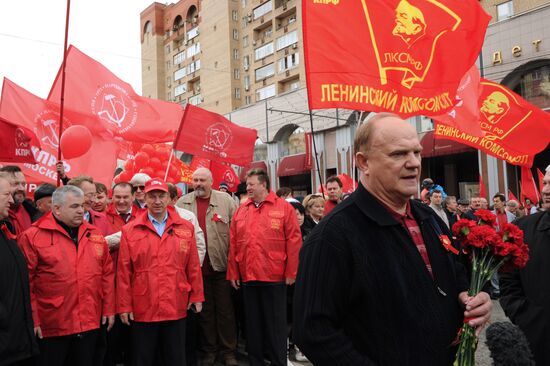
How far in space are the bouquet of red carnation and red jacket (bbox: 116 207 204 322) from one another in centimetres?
288

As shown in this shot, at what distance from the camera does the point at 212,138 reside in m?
7.99

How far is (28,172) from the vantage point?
6.66 m

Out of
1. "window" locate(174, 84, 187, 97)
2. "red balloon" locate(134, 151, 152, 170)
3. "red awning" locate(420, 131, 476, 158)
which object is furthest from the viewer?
"window" locate(174, 84, 187, 97)

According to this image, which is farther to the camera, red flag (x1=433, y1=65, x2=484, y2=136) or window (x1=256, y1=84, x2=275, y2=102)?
window (x1=256, y1=84, x2=275, y2=102)

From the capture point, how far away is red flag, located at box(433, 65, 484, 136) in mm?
6719

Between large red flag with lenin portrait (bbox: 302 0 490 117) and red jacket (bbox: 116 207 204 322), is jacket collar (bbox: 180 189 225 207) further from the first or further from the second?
large red flag with lenin portrait (bbox: 302 0 490 117)

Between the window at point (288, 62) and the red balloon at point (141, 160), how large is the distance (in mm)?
30886

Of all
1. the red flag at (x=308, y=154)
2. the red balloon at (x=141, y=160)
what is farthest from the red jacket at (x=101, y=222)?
the red flag at (x=308, y=154)

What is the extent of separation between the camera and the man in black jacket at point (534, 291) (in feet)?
9.80

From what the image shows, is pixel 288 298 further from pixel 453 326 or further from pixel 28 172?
pixel 453 326

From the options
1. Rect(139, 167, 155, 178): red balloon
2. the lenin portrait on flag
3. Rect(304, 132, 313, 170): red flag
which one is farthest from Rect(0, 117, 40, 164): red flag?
Rect(304, 132, 313, 170): red flag

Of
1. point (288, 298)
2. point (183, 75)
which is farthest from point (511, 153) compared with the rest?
point (183, 75)

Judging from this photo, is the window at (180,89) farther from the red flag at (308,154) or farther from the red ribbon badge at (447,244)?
the red ribbon badge at (447,244)

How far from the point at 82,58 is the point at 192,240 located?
14.6 feet
